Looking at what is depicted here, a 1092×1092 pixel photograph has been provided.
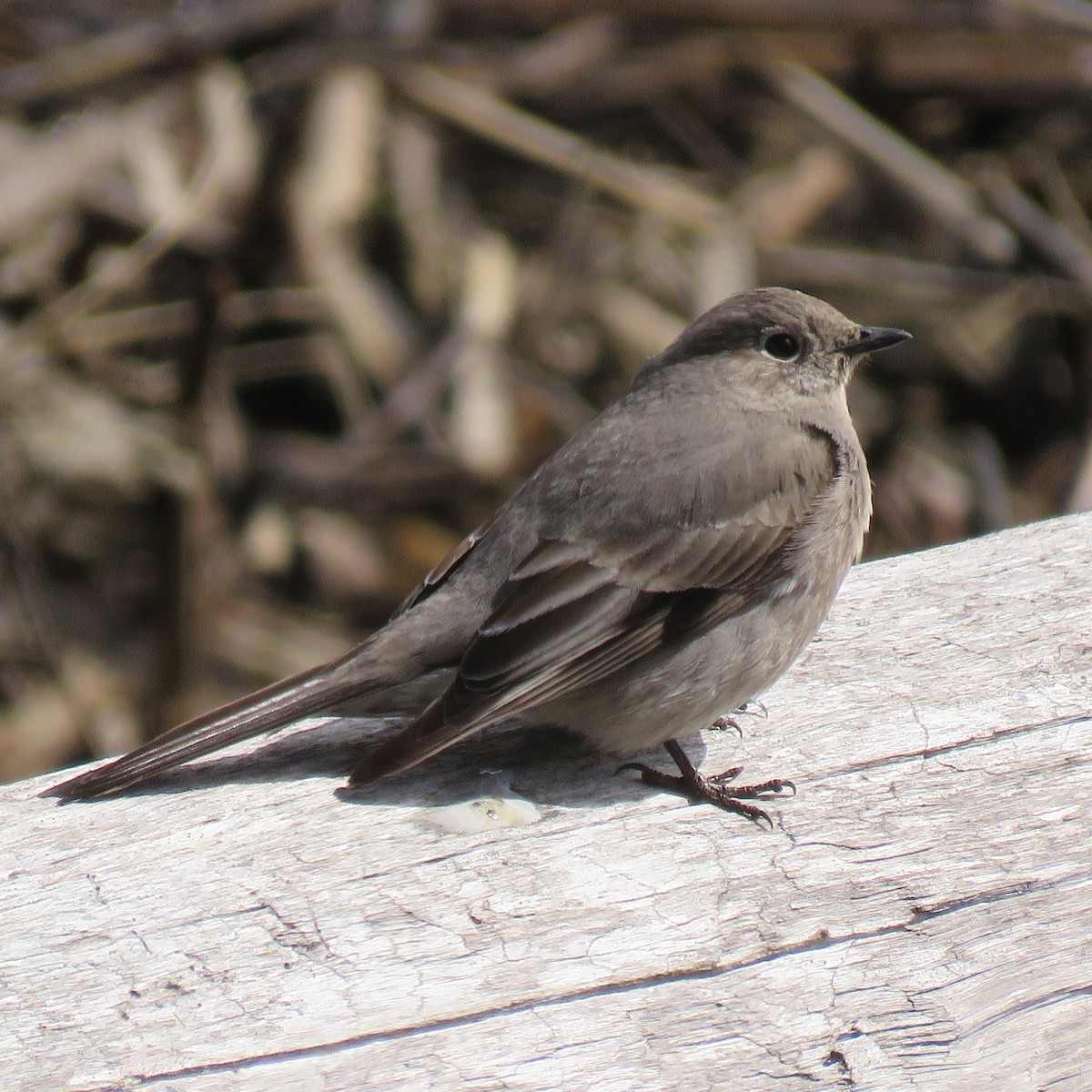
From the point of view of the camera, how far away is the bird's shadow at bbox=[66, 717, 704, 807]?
10.3 ft

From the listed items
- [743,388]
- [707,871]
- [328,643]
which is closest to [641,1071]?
[707,871]

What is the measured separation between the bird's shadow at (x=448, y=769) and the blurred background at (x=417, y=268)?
2424 millimetres

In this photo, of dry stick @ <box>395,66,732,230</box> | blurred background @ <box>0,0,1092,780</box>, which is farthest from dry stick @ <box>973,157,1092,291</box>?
dry stick @ <box>395,66,732,230</box>

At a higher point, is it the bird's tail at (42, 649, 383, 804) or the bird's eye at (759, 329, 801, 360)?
the bird's eye at (759, 329, 801, 360)

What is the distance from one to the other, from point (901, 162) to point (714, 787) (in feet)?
16.3

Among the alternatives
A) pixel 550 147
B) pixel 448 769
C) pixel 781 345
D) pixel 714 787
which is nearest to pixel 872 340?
pixel 781 345

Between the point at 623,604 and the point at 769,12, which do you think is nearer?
the point at 623,604

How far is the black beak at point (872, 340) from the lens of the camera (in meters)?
4.12

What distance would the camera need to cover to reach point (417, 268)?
7.16 meters

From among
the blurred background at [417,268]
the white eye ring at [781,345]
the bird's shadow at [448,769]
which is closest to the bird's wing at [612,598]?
the bird's shadow at [448,769]

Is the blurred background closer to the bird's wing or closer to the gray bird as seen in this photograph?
the gray bird

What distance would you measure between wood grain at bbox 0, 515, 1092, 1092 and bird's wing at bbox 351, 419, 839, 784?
7.5 inches

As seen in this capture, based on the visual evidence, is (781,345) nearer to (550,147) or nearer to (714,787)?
(714,787)

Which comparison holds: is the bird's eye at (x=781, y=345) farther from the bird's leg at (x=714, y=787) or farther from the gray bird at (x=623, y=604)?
the bird's leg at (x=714, y=787)
